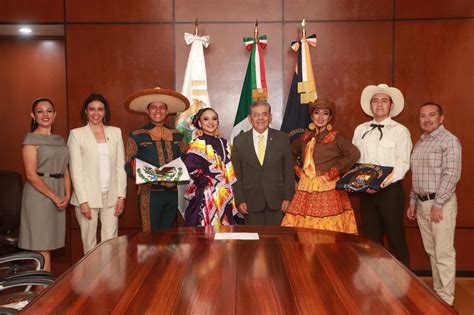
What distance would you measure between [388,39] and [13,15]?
3.73 m

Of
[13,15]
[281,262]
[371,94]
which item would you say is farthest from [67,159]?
[371,94]

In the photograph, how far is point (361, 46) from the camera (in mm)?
4336

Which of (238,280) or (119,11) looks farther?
(119,11)

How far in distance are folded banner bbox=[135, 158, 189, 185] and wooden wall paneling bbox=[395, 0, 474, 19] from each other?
2.64 meters

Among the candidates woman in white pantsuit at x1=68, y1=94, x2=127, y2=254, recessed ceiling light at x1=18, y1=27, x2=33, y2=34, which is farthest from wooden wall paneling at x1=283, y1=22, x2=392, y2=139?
recessed ceiling light at x1=18, y1=27, x2=33, y2=34

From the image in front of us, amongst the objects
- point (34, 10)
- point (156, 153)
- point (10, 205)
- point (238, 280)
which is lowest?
point (10, 205)

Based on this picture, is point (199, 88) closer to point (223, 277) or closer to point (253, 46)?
point (253, 46)

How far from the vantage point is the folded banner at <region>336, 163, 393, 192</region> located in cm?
335

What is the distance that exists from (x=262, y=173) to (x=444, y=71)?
85.6 inches

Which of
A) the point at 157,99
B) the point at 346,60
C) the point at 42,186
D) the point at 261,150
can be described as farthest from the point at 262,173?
the point at 42,186

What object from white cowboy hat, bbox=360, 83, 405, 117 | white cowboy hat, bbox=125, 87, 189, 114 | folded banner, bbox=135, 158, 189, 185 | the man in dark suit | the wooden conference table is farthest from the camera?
white cowboy hat, bbox=360, 83, 405, 117

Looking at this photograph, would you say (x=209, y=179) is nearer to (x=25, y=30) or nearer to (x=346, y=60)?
(x=346, y=60)

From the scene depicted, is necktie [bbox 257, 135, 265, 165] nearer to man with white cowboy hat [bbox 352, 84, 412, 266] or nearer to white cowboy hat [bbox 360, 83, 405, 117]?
man with white cowboy hat [bbox 352, 84, 412, 266]

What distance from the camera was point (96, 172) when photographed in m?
3.58
